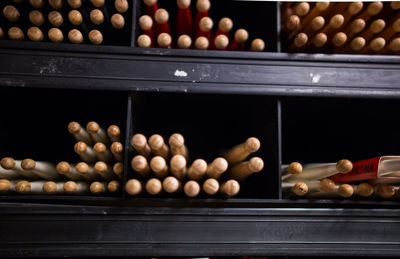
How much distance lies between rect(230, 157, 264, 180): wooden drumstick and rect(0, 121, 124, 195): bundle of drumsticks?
223mm

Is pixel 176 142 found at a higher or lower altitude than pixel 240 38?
lower

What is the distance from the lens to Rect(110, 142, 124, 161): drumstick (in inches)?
18.6

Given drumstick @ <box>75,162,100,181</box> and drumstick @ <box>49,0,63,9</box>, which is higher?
drumstick @ <box>49,0,63,9</box>

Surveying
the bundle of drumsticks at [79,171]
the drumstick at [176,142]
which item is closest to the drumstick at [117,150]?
the bundle of drumsticks at [79,171]

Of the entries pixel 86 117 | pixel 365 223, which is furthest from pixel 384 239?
pixel 86 117

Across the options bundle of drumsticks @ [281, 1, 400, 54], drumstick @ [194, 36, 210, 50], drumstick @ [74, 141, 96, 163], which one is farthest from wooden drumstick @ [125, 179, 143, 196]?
bundle of drumsticks @ [281, 1, 400, 54]

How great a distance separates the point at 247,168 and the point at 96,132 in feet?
0.97

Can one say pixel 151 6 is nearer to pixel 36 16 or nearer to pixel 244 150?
pixel 36 16

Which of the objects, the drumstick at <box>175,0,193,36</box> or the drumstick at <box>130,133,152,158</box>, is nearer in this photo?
the drumstick at <box>130,133,152,158</box>

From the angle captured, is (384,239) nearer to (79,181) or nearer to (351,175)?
(351,175)

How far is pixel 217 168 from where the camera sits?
43 centimetres

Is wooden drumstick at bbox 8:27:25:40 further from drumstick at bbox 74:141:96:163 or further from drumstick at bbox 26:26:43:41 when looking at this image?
drumstick at bbox 74:141:96:163

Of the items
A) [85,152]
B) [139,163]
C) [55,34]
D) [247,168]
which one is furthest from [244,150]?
[55,34]

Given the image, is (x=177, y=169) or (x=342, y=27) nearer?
(x=177, y=169)
